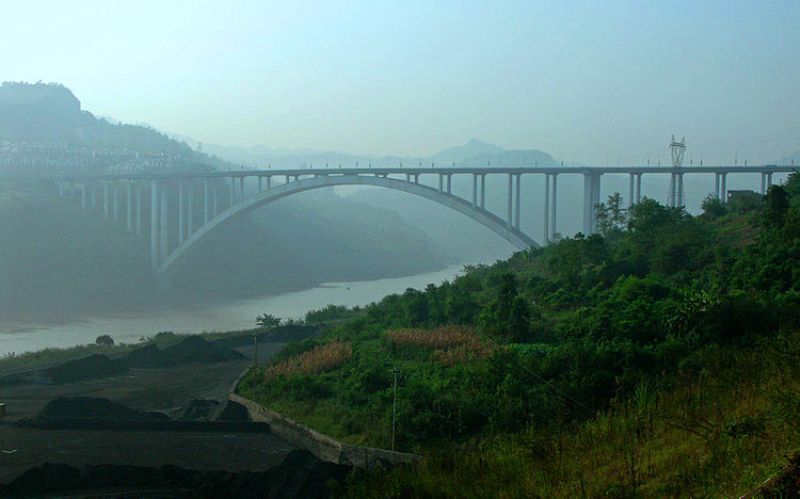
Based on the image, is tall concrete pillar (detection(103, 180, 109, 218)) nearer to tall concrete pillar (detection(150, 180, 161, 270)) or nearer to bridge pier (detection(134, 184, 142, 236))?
bridge pier (detection(134, 184, 142, 236))

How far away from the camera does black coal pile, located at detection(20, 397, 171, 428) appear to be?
12.6 m

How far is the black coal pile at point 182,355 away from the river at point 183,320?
26.0 ft

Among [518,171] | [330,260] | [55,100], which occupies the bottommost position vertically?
[330,260]

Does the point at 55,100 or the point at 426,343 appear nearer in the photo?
the point at 426,343

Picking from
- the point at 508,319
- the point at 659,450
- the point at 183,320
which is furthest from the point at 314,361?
the point at 183,320

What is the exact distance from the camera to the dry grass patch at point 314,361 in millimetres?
14570

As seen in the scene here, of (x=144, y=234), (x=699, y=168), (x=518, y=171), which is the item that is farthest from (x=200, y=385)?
(x=144, y=234)

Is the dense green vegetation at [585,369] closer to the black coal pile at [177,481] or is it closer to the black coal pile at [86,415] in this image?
the black coal pile at [177,481]

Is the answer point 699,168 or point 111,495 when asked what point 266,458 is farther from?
point 699,168

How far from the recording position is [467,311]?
17.1m

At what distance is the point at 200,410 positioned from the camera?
46.5ft

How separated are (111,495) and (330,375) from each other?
5.45 metres

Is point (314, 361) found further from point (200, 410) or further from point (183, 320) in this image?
point (183, 320)

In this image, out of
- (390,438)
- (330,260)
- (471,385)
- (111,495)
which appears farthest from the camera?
(330,260)
